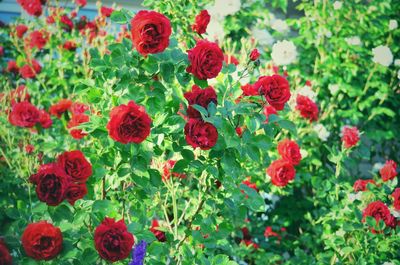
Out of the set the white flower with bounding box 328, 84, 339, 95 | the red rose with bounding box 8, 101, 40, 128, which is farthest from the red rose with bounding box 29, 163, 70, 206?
the white flower with bounding box 328, 84, 339, 95

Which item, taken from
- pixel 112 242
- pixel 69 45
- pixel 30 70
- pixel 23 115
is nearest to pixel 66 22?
pixel 69 45

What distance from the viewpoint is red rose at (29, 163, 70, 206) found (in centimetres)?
138

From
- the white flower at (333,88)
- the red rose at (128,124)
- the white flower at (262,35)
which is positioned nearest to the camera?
the red rose at (128,124)

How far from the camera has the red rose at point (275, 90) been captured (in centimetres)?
169

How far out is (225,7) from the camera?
3.70m

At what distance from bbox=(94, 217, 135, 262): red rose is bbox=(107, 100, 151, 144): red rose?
29 centimetres

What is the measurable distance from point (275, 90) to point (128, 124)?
58cm

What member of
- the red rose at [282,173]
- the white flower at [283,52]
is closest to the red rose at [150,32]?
the red rose at [282,173]

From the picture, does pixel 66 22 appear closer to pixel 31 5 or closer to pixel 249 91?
pixel 31 5

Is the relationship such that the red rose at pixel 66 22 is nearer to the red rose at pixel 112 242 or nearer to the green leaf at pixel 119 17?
the green leaf at pixel 119 17

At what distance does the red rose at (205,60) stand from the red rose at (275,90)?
199 mm

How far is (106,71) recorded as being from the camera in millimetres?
1787

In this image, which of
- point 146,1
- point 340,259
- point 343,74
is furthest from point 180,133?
point 343,74

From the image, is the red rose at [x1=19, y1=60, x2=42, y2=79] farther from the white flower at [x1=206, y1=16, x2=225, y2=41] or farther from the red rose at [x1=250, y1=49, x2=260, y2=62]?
the red rose at [x1=250, y1=49, x2=260, y2=62]
